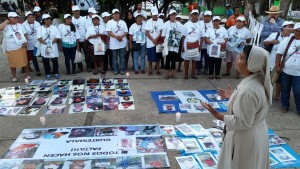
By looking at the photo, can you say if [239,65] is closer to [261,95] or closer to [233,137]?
[261,95]

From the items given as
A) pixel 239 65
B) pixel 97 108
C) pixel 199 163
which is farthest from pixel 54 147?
pixel 239 65

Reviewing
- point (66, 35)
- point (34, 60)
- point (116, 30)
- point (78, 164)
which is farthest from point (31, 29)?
point (78, 164)

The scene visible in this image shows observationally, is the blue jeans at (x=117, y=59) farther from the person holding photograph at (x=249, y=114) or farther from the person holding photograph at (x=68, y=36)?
the person holding photograph at (x=249, y=114)

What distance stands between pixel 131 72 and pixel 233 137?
18.8ft

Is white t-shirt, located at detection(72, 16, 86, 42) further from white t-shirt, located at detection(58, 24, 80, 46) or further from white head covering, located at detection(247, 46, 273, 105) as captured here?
white head covering, located at detection(247, 46, 273, 105)

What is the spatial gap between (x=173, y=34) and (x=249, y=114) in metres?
4.89

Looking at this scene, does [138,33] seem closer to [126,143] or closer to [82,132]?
[82,132]

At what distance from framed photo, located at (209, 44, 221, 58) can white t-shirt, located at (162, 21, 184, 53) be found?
82 cm

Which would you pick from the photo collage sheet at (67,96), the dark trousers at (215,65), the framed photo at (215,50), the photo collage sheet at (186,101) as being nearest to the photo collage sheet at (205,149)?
the photo collage sheet at (186,101)

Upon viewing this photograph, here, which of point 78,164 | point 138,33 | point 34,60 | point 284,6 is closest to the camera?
point 78,164

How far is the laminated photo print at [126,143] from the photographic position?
3855mm

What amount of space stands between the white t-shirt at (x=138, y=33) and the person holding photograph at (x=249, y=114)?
519 cm

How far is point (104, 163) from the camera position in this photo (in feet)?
11.4

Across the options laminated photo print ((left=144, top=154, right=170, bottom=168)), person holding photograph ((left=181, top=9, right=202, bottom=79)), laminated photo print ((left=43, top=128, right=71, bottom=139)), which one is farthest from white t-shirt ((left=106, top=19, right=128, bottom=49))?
laminated photo print ((left=144, top=154, right=170, bottom=168))
